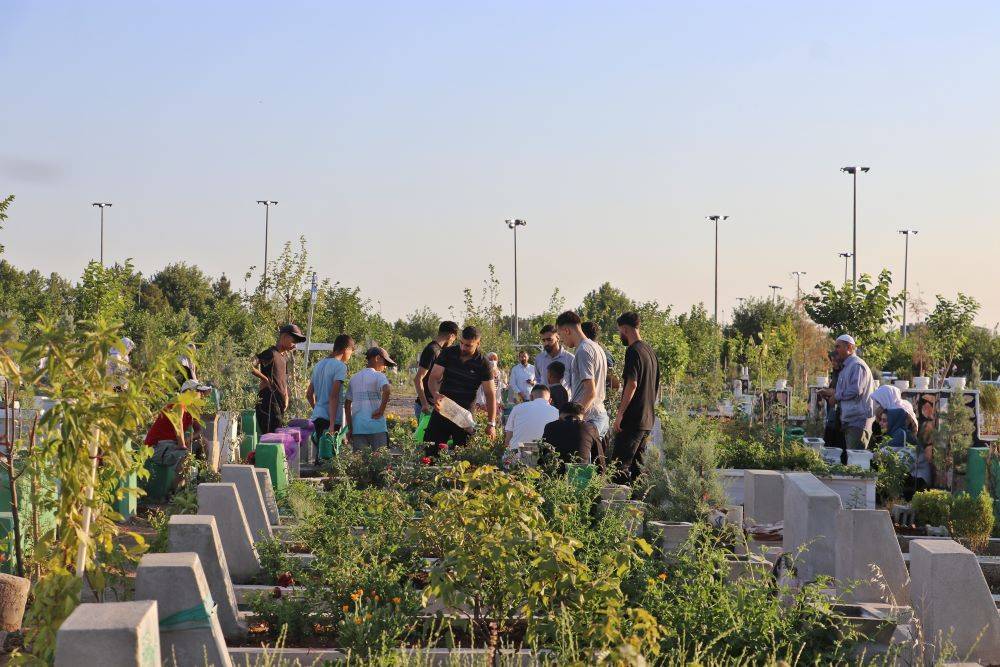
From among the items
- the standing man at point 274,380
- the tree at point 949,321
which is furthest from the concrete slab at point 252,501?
the tree at point 949,321

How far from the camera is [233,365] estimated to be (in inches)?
600

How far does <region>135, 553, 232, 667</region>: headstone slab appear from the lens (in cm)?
464

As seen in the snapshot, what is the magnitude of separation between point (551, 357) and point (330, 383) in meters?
2.35

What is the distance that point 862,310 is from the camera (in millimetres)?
19391

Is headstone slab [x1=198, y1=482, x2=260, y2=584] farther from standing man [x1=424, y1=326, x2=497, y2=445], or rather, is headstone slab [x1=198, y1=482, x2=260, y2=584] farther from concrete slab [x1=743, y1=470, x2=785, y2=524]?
concrete slab [x1=743, y1=470, x2=785, y2=524]

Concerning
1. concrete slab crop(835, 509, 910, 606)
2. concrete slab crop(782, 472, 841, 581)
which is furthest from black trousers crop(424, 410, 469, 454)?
concrete slab crop(835, 509, 910, 606)

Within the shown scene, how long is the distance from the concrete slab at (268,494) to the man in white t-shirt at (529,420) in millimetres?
2208

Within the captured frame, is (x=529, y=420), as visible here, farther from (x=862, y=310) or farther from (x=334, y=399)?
(x=862, y=310)

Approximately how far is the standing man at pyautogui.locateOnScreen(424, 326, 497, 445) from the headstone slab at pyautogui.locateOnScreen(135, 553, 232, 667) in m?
6.16

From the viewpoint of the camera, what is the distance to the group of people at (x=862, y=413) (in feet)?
38.3

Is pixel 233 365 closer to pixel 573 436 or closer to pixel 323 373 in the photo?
pixel 323 373

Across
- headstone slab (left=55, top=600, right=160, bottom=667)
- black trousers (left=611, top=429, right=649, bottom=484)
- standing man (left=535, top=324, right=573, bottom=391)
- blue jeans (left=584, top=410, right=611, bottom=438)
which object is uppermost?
standing man (left=535, top=324, right=573, bottom=391)

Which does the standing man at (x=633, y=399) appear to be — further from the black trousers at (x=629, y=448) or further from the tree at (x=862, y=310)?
the tree at (x=862, y=310)

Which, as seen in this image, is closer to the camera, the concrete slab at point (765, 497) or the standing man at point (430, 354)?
the concrete slab at point (765, 497)
